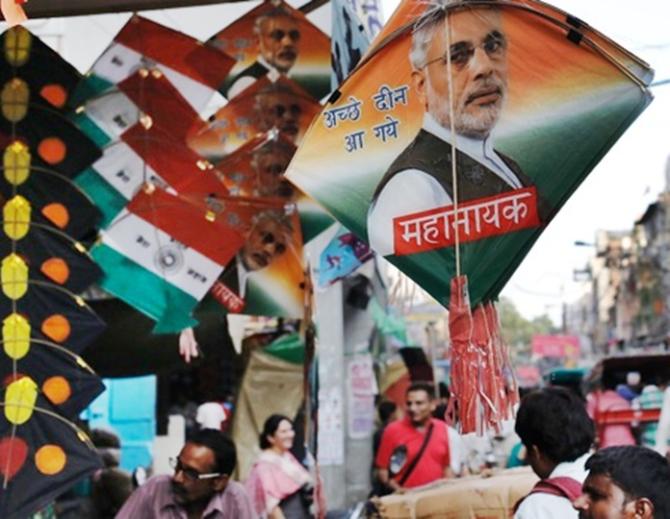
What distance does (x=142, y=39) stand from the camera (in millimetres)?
7629

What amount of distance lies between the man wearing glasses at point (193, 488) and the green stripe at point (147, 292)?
8.20 ft

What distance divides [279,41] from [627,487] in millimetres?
5389

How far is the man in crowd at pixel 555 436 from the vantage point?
425 centimetres

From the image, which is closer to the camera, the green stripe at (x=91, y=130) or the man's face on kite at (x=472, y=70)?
the man's face on kite at (x=472, y=70)

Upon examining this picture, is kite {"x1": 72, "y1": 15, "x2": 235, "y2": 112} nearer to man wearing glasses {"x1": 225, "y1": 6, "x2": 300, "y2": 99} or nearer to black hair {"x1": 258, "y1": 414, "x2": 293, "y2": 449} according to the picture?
man wearing glasses {"x1": 225, "y1": 6, "x2": 300, "y2": 99}

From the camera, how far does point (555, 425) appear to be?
14.4 ft

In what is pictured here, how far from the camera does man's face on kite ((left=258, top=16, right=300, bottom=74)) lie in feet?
26.7

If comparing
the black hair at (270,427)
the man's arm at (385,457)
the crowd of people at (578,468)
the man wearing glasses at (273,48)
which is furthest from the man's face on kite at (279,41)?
the crowd of people at (578,468)

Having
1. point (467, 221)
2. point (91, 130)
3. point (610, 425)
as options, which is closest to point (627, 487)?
point (467, 221)

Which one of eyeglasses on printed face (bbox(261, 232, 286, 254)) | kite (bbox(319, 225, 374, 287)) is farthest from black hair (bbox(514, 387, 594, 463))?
kite (bbox(319, 225, 374, 287))

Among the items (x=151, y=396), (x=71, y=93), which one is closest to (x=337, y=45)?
(x=71, y=93)

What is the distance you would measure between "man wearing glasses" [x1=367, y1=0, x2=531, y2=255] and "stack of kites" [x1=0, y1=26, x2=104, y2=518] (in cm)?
229

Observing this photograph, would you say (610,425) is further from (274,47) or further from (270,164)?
(274,47)

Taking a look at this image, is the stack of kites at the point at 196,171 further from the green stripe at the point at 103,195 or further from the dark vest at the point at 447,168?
the dark vest at the point at 447,168
